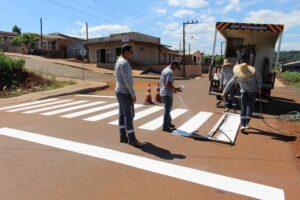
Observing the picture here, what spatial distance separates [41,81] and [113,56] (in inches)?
859

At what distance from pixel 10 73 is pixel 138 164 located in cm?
1818

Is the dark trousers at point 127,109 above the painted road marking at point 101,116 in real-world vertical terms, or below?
above

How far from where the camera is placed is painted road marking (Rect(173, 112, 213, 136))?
27.7 ft

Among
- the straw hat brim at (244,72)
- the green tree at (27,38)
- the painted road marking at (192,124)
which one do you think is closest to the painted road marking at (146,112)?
the painted road marking at (192,124)

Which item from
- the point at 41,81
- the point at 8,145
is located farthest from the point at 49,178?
the point at 41,81

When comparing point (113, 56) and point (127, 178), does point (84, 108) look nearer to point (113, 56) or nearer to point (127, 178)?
point (127, 178)

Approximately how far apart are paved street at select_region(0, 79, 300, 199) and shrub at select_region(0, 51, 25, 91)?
12098 mm

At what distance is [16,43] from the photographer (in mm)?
57938

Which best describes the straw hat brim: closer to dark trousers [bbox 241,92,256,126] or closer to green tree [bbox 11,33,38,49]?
dark trousers [bbox 241,92,256,126]

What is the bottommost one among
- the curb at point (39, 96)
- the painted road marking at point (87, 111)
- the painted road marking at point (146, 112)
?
the curb at point (39, 96)

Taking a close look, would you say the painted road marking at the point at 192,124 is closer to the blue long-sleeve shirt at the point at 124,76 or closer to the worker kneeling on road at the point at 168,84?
the worker kneeling on road at the point at 168,84

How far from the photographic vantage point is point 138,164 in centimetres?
584

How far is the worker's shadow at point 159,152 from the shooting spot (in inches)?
250

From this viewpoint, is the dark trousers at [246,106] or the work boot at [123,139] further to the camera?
the dark trousers at [246,106]
